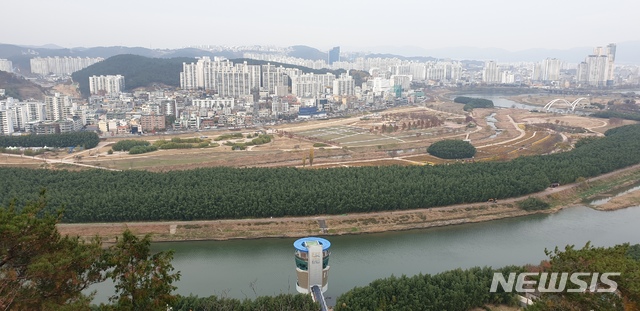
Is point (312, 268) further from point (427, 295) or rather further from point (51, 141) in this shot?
point (51, 141)

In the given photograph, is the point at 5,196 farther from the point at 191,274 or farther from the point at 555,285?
the point at 555,285

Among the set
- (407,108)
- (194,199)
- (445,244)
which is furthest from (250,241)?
(407,108)

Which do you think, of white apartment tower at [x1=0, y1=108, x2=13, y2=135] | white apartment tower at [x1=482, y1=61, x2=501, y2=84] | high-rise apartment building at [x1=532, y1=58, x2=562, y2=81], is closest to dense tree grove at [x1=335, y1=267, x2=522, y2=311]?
white apartment tower at [x1=0, y1=108, x2=13, y2=135]

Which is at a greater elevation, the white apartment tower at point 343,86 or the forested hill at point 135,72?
the forested hill at point 135,72

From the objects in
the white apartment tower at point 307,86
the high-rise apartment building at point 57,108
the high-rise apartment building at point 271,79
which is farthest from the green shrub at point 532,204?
the high-rise apartment building at point 271,79

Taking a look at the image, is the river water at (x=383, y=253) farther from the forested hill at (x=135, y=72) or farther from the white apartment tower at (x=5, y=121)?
the forested hill at (x=135, y=72)

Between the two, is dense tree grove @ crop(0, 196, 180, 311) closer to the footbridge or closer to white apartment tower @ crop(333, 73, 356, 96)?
the footbridge
